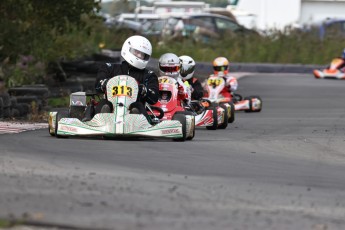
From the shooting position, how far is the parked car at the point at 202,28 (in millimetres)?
35000

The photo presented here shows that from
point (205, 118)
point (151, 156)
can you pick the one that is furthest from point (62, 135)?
point (205, 118)

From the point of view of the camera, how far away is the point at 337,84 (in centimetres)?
2680

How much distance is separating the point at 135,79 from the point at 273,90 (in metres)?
13.0

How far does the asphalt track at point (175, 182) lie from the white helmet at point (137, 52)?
1075 millimetres

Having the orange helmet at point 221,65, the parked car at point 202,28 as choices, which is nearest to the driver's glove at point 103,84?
the orange helmet at point 221,65

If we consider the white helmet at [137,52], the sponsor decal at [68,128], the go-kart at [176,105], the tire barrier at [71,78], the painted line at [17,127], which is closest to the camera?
the sponsor decal at [68,128]

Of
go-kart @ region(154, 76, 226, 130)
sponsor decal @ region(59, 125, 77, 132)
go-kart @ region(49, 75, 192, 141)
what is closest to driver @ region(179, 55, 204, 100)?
go-kart @ region(154, 76, 226, 130)

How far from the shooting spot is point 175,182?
310 inches

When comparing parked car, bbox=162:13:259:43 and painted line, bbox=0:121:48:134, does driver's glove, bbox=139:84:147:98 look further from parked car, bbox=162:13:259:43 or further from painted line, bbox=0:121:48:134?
parked car, bbox=162:13:259:43

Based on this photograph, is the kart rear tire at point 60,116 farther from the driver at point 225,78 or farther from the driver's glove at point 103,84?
the driver at point 225,78

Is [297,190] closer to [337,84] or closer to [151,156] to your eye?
[151,156]

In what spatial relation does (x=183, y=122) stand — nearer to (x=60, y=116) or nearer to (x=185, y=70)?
(x=60, y=116)

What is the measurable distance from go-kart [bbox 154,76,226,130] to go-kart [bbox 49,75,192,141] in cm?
133

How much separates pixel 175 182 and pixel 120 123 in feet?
Answer: 10.7
